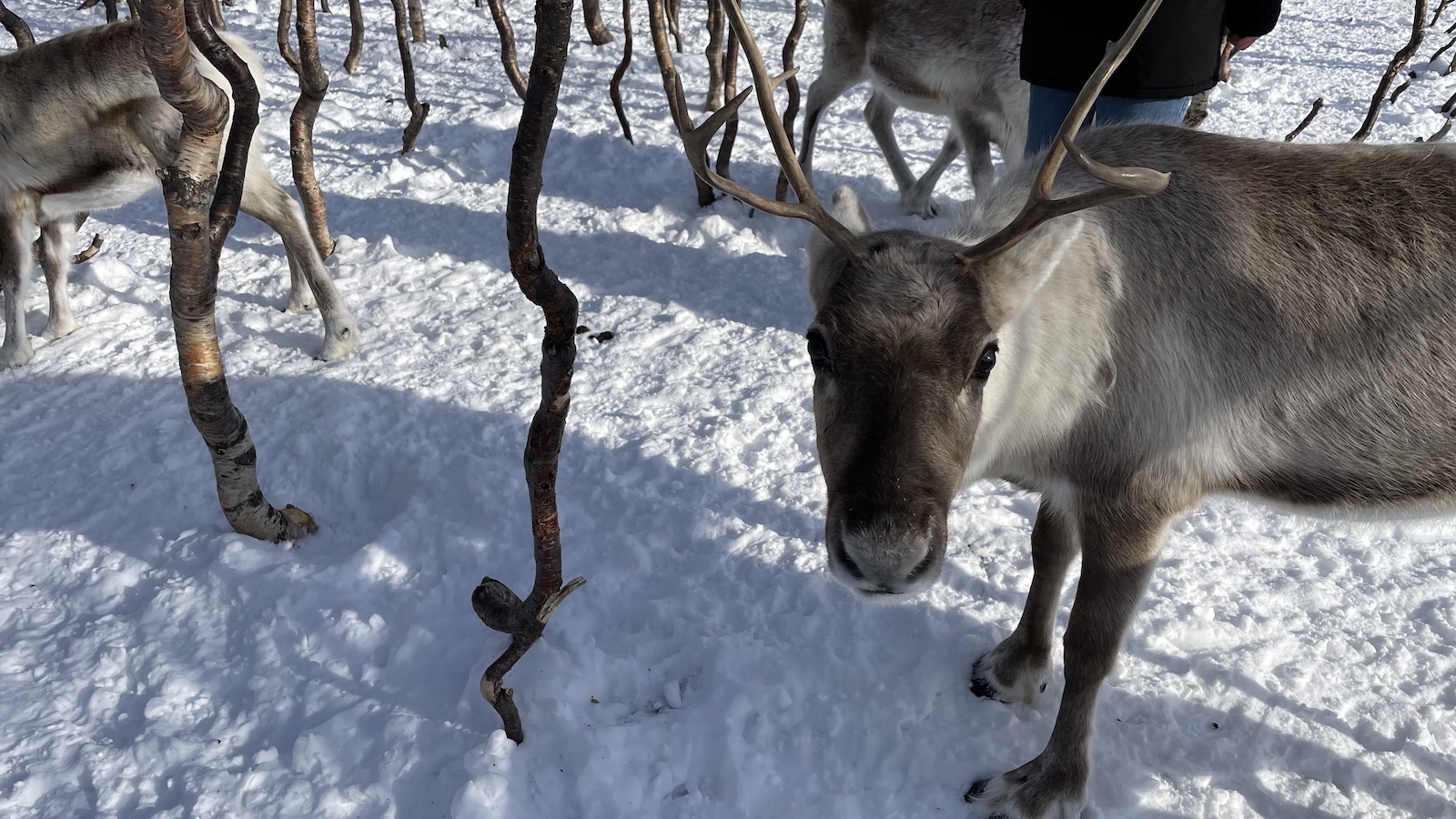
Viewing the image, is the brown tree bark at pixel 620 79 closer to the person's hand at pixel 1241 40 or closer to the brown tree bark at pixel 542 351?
the person's hand at pixel 1241 40

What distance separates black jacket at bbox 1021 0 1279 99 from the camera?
2.88 m

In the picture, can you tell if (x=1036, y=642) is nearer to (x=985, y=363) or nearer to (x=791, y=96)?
(x=985, y=363)

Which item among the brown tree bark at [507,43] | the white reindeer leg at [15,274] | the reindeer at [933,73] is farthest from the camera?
the brown tree bark at [507,43]

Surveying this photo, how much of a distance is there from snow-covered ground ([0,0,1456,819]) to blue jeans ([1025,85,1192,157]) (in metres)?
1.46

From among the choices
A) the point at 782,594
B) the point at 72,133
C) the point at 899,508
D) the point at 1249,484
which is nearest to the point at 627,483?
the point at 782,594

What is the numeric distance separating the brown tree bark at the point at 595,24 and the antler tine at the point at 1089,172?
692 centimetres

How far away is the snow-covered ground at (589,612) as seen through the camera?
2.32 metres

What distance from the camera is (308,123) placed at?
15.8ft

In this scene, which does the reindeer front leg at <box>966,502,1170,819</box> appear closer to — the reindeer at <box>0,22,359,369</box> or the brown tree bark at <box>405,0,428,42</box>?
the reindeer at <box>0,22,359,369</box>

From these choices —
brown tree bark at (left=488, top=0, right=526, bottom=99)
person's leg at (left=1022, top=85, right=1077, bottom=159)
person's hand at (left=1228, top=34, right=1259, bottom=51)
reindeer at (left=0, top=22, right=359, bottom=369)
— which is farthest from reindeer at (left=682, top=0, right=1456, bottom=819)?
brown tree bark at (left=488, top=0, right=526, bottom=99)

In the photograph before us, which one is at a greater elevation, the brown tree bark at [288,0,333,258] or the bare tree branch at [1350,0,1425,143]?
the bare tree branch at [1350,0,1425,143]

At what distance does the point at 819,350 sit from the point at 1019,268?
0.50 meters

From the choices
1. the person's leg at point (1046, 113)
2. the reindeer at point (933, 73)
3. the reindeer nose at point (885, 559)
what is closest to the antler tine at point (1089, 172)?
the reindeer nose at point (885, 559)

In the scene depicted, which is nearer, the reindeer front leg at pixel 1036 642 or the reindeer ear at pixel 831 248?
the reindeer ear at pixel 831 248
